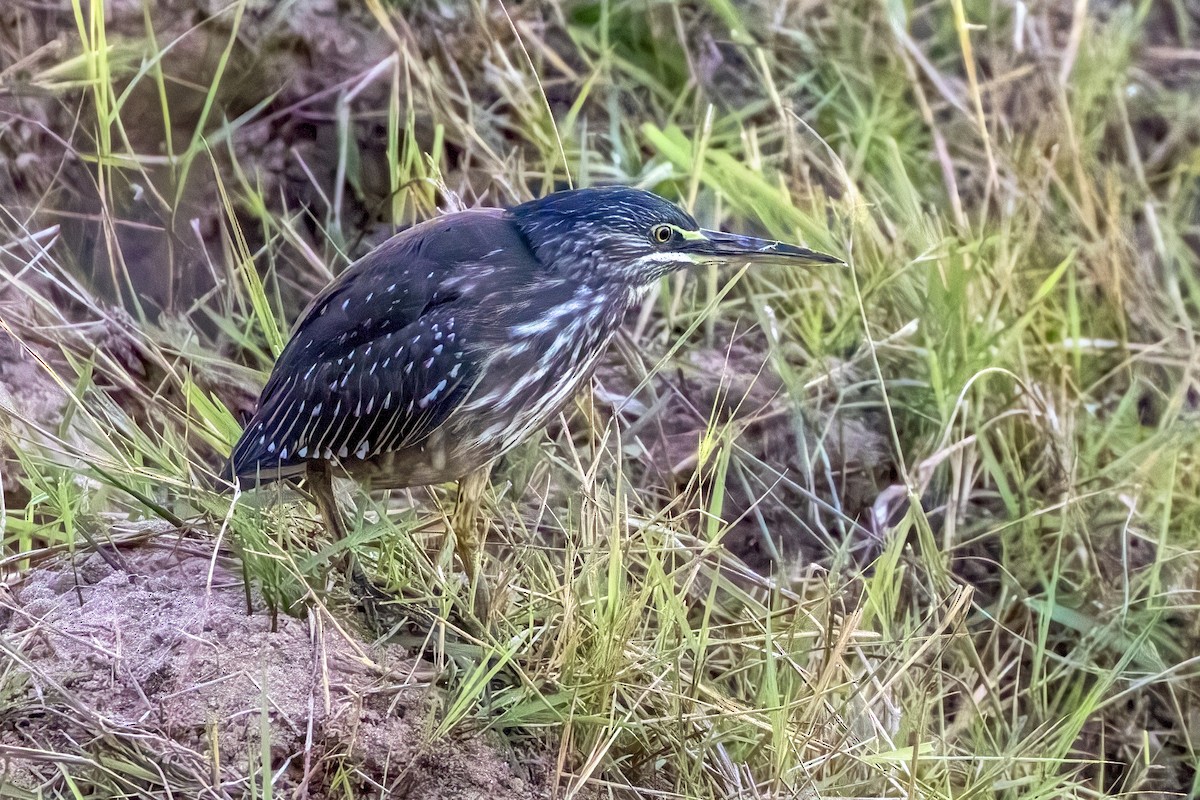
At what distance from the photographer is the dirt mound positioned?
1945mm

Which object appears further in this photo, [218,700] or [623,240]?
[623,240]

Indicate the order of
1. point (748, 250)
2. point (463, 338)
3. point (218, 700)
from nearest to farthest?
1. point (218, 700)
2. point (463, 338)
3. point (748, 250)

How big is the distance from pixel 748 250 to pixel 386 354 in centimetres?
70

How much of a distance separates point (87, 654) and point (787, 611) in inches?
49.3

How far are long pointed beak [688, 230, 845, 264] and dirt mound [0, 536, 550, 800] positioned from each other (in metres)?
0.93

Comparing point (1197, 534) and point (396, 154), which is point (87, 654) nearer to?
point (396, 154)

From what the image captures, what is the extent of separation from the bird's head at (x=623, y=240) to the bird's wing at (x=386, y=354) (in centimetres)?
6

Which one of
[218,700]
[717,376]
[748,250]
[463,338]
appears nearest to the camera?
[218,700]

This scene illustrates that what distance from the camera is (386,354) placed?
2.29m

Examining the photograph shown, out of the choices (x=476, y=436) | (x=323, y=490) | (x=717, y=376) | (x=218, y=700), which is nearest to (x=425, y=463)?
(x=476, y=436)

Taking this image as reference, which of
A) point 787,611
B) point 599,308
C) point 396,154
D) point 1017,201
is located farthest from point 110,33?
point 1017,201

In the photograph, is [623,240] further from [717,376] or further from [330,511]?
[717,376]

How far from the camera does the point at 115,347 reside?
9.62 ft

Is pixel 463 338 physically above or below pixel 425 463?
above
